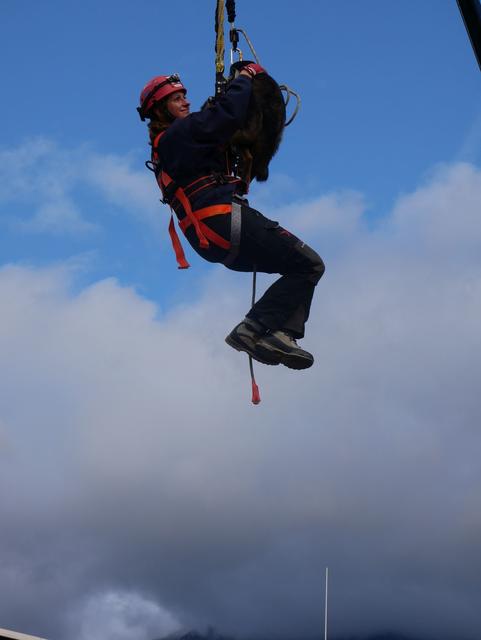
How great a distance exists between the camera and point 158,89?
10.5 meters

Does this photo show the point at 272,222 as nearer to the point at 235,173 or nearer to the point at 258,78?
the point at 235,173

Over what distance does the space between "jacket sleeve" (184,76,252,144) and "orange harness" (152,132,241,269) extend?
19.4 inches

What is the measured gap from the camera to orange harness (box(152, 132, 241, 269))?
1016 centimetres

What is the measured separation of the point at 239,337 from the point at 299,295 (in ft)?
2.70

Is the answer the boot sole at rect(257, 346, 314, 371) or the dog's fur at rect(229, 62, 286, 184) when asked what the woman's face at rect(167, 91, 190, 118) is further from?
the boot sole at rect(257, 346, 314, 371)

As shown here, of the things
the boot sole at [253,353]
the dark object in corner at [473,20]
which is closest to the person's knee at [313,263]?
the boot sole at [253,353]

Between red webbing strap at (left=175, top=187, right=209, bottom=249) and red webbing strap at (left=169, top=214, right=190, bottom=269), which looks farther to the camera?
red webbing strap at (left=169, top=214, right=190, bottom=269)

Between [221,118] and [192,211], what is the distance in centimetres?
106

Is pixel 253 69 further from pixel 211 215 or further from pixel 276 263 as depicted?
pixel 276 263

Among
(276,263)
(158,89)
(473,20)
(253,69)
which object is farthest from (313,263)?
(473,20)

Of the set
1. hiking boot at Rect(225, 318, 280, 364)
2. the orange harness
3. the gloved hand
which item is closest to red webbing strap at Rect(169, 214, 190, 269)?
the orange harness

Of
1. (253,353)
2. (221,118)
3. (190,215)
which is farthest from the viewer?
(253,353)

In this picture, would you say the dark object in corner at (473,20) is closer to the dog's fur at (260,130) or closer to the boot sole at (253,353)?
the dog's fur at (260,130)

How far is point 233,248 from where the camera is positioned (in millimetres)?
10203
